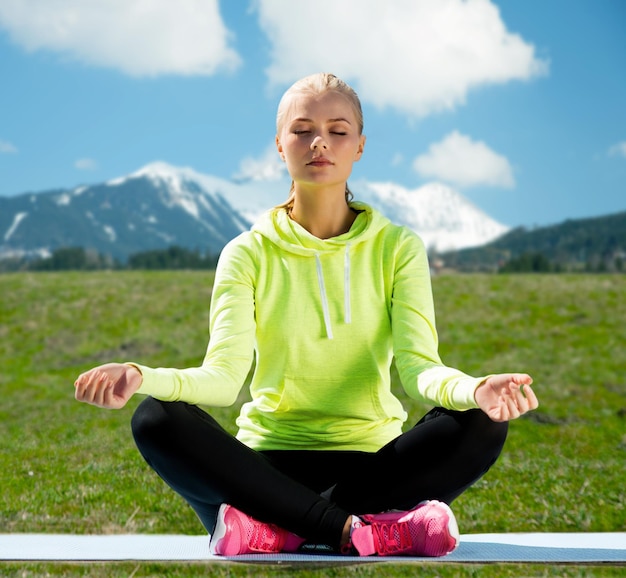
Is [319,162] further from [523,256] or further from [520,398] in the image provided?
[523,256]

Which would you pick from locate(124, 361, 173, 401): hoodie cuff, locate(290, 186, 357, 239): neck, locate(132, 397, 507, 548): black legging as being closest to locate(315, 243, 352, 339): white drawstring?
locate(290, 186, 357, 239): neck

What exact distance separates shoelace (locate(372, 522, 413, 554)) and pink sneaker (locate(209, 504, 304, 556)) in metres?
0.46

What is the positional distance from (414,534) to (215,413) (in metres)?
11.1

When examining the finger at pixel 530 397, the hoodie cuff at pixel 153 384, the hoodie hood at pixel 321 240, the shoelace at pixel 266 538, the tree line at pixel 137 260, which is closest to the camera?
the finger at pixel 530 397

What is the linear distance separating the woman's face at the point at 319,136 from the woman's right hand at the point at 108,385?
148cm

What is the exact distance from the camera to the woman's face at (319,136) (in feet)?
14.3

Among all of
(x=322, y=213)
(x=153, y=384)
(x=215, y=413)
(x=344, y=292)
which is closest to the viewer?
(x=153, y=384)

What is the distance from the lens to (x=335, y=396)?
14.5ft

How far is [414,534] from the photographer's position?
162 inches

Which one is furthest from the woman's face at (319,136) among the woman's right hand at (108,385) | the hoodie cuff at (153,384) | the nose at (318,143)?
the woman's right hand at (108,385)

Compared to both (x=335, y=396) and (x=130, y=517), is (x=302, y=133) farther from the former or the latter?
(x=130, y=517)

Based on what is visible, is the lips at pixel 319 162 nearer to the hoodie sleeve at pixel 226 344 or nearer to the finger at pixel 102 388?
the hoodie sleeve at pixel 226 344

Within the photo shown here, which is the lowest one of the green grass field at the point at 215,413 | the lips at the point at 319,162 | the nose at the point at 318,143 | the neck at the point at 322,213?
the green grass field at the point at 215,413

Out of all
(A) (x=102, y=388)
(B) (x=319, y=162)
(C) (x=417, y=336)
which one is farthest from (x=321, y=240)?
(A) (x=102, y=388)
